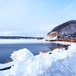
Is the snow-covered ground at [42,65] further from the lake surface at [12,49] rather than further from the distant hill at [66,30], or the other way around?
the distant hill at [66,30]

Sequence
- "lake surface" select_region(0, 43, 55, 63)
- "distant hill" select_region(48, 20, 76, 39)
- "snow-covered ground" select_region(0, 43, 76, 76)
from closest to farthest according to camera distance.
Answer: "snow-covered ground" select_region(0, 43, 76, 76) < "lake surface" select_region(0, 43, 55, 63) < "distant hill" select_region(48, 20, 76, 39)

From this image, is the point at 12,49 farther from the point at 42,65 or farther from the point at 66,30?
the point at 42,65

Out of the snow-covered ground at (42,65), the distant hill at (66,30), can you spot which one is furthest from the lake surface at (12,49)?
the snow-covered ground at (42,65)

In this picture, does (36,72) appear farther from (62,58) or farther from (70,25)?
(70,25)

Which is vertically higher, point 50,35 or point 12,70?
point 50,35

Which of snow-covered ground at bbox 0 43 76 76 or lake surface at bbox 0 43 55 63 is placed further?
lake surface at bbox 0 43 55 63

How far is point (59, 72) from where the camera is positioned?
Answer: 6086mm

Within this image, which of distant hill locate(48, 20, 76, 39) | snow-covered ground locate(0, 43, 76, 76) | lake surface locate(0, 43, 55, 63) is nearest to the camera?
snow-covered ground locate(0, 43, 76, 76)

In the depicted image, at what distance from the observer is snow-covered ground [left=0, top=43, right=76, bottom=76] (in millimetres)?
5391

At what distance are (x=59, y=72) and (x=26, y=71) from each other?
112 cm

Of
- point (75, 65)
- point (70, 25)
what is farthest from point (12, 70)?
point (70, 25)

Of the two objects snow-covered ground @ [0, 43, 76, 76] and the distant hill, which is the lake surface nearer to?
the distant hill

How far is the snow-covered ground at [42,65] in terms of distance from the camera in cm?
539

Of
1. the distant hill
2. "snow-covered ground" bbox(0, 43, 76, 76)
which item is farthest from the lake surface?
"snow-covered ground" bbox(0, 43, 76, 76)
